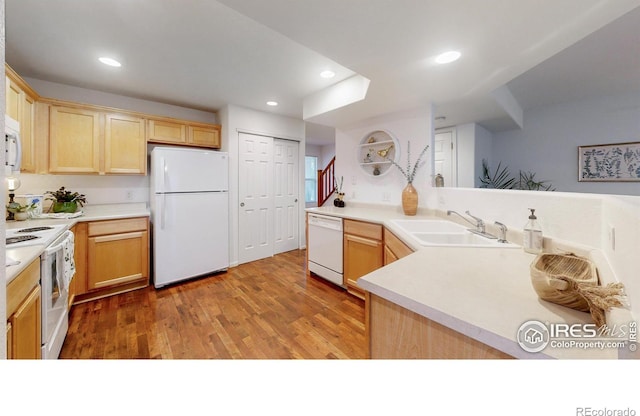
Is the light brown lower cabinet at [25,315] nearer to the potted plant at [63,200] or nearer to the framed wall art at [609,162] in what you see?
the potted plant at [63,200]

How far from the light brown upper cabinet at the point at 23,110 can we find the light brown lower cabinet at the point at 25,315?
145 centimetres

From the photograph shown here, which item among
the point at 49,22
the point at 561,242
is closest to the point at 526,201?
the point at 561,242

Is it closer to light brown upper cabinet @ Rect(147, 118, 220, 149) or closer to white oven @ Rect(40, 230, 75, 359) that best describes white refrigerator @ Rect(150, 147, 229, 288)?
light brown upper cabinet @ Rect(147, 118, 220, 149)

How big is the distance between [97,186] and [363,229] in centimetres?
312

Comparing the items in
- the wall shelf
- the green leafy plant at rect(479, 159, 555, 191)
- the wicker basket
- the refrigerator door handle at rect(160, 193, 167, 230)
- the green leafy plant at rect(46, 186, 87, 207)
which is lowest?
the wicker basket

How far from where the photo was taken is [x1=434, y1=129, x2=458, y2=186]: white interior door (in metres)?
3.46

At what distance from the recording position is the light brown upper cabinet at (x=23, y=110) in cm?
172

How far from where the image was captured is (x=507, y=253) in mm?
1097

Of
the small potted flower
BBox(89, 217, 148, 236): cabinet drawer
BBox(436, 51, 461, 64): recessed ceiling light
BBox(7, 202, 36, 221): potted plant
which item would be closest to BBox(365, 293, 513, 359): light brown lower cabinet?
BBox(436, 51, 461, 64): recessed ceiling light

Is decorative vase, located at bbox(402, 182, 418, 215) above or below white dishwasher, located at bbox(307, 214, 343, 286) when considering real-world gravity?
above

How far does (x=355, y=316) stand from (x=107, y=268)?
2529 mm

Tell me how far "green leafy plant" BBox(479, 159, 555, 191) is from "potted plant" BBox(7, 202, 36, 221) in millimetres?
5304

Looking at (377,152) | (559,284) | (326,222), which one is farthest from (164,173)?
(559,284)
